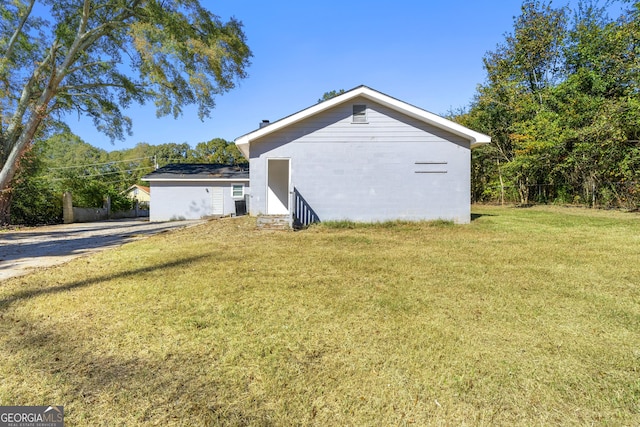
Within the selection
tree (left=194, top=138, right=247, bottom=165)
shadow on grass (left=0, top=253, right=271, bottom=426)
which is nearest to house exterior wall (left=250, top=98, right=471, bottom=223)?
shadow on grass (left=0, top=253, right=271, bottom=426)

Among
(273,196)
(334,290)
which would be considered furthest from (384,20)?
(334,290)

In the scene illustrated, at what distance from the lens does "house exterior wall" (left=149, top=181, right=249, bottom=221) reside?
16.6 meters

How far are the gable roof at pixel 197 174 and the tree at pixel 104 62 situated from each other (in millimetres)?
3166

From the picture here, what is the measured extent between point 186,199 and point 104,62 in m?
7.64

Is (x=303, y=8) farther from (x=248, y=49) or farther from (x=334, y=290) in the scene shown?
(x=334, y=290)

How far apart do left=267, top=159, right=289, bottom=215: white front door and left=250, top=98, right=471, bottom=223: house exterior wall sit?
2194 mm

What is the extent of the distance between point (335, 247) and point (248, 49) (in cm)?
1468

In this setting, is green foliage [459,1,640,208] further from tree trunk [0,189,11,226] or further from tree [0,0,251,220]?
tree trunk [0,189,11,226]

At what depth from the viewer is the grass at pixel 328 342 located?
6.02ft

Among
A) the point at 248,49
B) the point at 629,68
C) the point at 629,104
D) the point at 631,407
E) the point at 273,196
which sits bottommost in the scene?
the point at 631,407

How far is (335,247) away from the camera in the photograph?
6816mm

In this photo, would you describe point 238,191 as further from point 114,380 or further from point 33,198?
point 114,380

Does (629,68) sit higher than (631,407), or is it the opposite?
(629,68)

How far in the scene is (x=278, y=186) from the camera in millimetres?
13359
